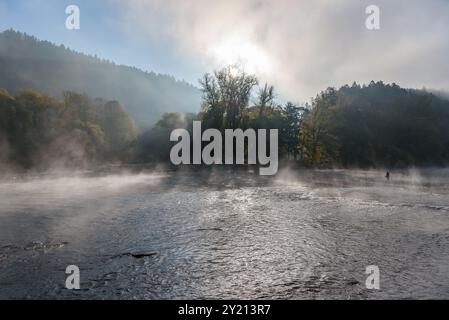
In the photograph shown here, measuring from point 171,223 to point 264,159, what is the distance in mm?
59801

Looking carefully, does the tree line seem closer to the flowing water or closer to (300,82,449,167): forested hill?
(300,82,449,167): forested hill

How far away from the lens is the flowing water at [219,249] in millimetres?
9695

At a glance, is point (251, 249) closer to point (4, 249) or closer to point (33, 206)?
point (4, 249)

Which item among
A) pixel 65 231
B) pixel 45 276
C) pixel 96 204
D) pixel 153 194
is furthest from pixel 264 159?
pixel 45 276

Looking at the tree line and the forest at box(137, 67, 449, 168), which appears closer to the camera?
the tree line

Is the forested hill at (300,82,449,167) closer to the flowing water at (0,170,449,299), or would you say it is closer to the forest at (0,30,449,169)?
→ the forest at (0,30,449,169)

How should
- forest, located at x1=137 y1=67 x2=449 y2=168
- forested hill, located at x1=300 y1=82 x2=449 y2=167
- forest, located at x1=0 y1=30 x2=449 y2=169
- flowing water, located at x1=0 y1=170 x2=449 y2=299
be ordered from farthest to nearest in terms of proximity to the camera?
forested hill, located at x1=300 y1=82 x2=449 y2=167 < forest, located at x1=137 y1=67 x2=449 y2=168 < forest, located at x1=0 y1=30 x2=449 y2=169 < flowing water, located at x1=0 y1=170 x2=449 y2=299

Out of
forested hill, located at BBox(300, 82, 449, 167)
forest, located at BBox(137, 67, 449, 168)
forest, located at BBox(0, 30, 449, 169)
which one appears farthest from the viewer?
forested hill, located at BBox(300, 82, 449, 167)

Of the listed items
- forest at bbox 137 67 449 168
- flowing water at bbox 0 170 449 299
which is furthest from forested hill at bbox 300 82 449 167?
flowing water at bbox 0 170 449 299

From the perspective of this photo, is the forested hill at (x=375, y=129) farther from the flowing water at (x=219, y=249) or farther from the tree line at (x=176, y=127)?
the flowing water at (x=219, y=249)

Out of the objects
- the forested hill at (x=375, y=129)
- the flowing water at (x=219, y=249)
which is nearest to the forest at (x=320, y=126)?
the forested hill at (x=375, y=129)

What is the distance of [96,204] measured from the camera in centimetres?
2333

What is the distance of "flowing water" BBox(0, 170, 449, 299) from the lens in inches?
382

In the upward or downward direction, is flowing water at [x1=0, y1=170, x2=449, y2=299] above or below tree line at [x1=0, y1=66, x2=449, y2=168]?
below
